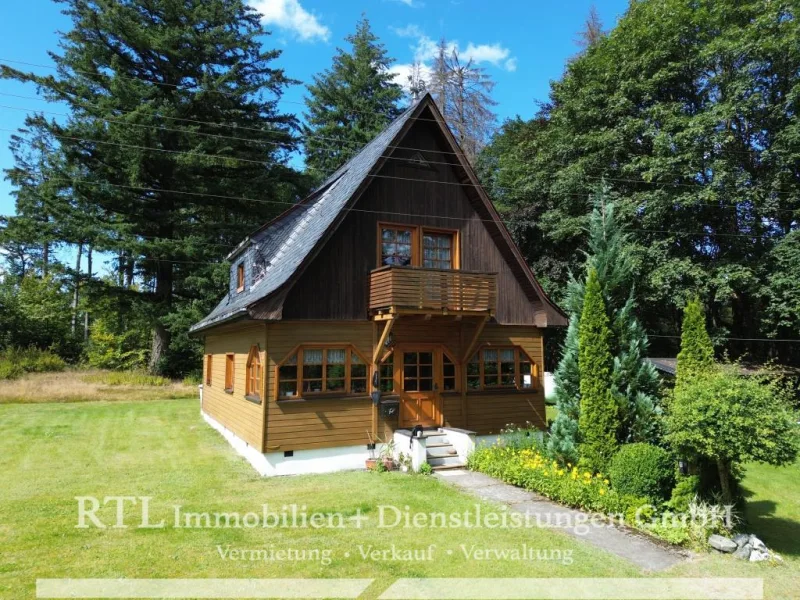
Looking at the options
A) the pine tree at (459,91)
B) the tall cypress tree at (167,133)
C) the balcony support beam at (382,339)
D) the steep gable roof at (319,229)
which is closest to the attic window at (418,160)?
the steep gable roof at (319,229)

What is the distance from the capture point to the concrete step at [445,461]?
1140 centimetres

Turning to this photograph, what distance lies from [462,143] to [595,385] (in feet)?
82.7

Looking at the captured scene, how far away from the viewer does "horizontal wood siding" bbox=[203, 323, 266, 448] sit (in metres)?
11.4

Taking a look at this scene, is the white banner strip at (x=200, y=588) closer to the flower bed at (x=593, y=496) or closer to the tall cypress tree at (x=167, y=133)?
the flower bed at (x=593, y=496)

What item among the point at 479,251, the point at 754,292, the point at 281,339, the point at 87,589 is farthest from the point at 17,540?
the point at 754,292

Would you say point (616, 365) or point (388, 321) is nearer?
point (616, 365)

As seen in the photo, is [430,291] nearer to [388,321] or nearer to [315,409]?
[388,321]

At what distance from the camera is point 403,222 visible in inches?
505

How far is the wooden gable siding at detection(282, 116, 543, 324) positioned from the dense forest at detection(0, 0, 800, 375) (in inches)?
144

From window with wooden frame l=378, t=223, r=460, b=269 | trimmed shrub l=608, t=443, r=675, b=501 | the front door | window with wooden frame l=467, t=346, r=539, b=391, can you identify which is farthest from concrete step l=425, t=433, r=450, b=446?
trimmed shrub l=608, t=443, r=675, b=501

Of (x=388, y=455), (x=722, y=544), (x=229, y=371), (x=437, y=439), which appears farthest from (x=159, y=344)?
(x=722, y=544)

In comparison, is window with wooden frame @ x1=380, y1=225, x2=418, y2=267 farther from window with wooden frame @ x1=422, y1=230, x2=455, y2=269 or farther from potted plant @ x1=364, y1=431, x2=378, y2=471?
potted plant @ x1=364, y1=431, x2=378, y2=471

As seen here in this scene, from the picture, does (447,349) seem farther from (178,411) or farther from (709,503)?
(178,411)

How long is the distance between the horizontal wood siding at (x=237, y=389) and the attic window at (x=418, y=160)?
5.62 meters
